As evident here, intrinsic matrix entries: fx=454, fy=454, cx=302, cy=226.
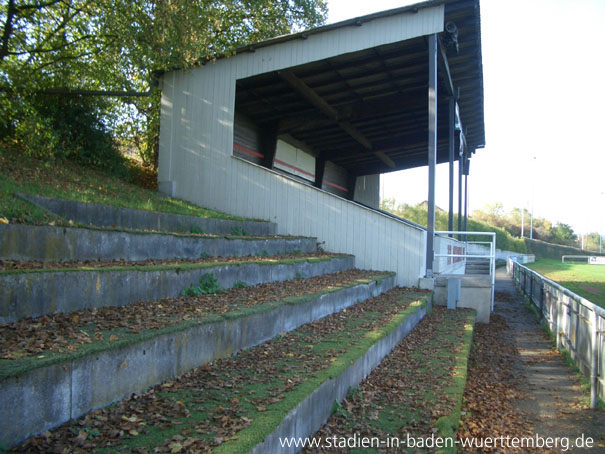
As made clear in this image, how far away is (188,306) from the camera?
4613 millimetres

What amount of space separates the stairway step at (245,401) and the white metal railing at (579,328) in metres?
2.69

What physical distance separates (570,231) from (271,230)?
107m

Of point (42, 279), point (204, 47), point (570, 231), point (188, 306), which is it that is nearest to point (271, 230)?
point (204, 47)

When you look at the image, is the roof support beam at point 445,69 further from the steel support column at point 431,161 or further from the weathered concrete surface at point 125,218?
the weathered concrete surface at point 125,218

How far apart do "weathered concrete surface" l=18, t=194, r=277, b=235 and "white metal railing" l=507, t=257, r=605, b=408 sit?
625 cm

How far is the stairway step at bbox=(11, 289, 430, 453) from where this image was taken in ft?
8.60

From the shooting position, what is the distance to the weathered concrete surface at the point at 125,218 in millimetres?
5816

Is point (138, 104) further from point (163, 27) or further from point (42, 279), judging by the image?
point (42, 279)

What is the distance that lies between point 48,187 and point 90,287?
3833 millimetres

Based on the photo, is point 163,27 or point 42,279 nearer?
point 42,279

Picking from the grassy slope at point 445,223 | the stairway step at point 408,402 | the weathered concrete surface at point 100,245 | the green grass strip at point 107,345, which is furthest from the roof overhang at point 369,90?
the grassy slope at point 445,223

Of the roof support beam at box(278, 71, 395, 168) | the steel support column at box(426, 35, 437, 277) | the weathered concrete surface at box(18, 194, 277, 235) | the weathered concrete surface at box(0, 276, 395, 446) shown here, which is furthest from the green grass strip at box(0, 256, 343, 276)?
the roof support beam at box(278, 71, 395, 168)

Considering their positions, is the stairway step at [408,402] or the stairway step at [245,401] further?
the stairway step at [408,402]

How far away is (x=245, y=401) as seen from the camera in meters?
3.35
